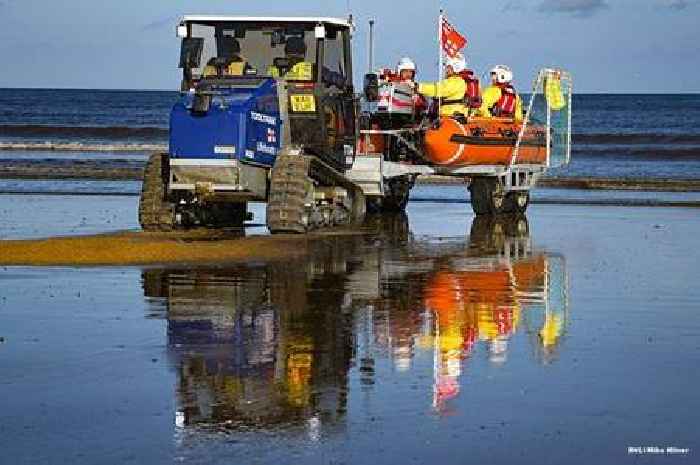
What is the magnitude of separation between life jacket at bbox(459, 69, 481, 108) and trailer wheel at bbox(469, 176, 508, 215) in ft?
3.90

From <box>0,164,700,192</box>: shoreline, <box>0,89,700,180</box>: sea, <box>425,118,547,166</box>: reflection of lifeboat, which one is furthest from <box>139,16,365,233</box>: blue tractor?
<box>0,89,700,180</box>: sea

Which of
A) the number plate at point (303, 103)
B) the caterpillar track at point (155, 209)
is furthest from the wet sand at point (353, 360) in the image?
the number plate at point (303, 103)

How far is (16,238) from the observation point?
65.5ft

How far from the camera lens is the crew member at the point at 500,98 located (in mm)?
26781

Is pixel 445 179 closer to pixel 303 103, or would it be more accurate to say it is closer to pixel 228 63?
pixel 303 103

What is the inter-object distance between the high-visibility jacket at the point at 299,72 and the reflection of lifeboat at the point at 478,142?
4.51 m

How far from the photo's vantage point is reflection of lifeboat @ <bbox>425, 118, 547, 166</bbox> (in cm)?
2497

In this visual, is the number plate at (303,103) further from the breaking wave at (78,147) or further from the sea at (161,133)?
the breaking wave at (78,147)

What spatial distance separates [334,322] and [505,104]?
14940 millimetres

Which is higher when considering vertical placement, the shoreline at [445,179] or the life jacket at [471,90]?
the life jacket at [471,90]

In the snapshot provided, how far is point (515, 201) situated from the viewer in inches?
1061

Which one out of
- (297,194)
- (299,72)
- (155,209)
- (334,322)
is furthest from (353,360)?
(299,72)

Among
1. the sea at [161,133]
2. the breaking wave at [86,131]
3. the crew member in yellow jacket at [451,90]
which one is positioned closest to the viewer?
the crew member in yellow jacket at [451,90]

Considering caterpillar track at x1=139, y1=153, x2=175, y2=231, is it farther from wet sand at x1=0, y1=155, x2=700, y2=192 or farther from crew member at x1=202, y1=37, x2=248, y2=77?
wet sand at x1=0, y1=155, x2=700, y2=192
